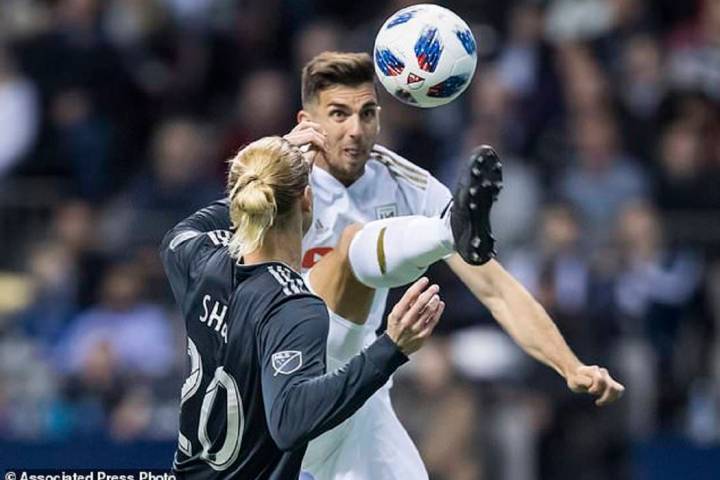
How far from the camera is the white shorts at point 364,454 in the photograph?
709 centimetres

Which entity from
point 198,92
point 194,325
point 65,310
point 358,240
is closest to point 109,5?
point 198,92

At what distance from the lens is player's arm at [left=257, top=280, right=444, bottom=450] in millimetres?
5363

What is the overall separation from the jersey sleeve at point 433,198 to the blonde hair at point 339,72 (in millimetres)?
477

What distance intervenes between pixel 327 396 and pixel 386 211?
2046 mm

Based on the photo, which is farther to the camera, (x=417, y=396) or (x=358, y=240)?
(x=417, y=396)

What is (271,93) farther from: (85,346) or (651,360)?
(651,360)

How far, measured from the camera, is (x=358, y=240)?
681 cm

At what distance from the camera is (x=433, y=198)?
23.9 ft

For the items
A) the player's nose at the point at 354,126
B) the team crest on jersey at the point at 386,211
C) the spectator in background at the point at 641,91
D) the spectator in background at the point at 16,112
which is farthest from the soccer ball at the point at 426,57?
the spectator in background at the point at 16,112

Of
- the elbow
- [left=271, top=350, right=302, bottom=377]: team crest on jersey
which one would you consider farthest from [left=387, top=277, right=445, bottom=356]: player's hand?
the elbow

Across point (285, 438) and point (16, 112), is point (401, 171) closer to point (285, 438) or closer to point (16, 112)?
point (285, 438)

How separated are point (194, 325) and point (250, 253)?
319mm

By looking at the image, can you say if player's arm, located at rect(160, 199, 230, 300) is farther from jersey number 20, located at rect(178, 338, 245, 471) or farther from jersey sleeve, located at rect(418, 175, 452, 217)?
jersey sleeve, located at rect(418, 175, 452, 217)

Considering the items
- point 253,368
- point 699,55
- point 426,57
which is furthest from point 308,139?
point 699,55
